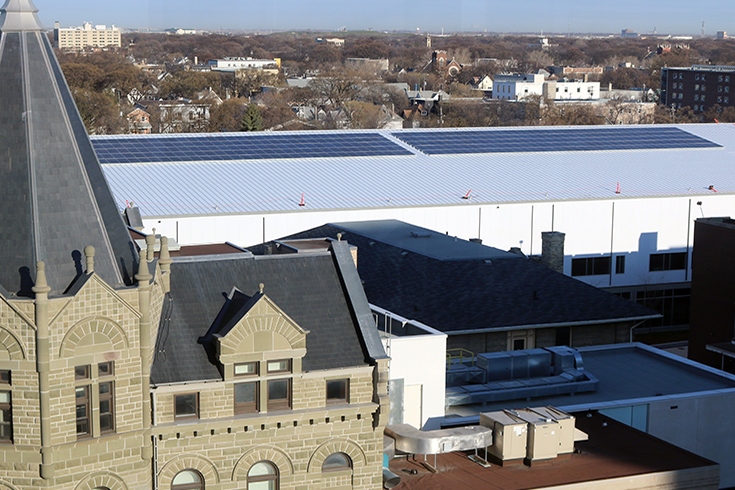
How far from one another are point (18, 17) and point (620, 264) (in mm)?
48838

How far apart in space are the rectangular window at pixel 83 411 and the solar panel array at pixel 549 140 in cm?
5304

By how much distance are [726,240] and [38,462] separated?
122 feet

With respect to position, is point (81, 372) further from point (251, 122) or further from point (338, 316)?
point (251, 122)

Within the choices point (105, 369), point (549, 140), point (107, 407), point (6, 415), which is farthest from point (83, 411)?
point (549, 140)

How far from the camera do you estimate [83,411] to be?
71.9ft

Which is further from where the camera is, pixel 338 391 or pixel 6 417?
pixel 338 391

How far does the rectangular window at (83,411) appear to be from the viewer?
21.8 m

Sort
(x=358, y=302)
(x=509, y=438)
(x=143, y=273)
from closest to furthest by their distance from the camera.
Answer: (x=143, y=273)
(x=358, y=302)
(x=509, y=438)

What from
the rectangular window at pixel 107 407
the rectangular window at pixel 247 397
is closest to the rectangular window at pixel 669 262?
the rectangular window at pixel 247 397

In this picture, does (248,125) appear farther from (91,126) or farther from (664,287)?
(664,287)

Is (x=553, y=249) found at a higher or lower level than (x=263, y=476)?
lower

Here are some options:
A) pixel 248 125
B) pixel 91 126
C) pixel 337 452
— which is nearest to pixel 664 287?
pixel 337 452

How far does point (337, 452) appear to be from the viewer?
947 inches

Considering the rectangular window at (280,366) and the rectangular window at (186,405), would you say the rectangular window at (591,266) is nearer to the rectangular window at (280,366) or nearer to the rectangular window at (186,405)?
the rectangular window at (280,366)
